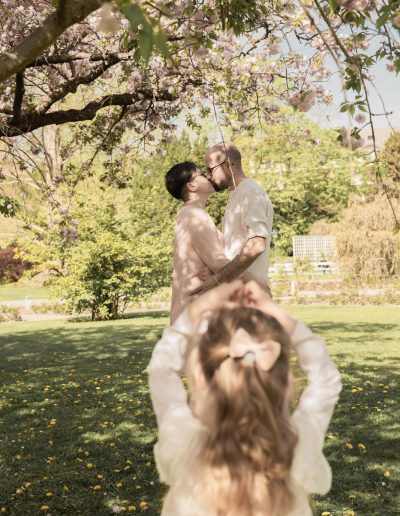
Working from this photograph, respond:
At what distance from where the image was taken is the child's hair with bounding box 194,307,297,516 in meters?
1.62

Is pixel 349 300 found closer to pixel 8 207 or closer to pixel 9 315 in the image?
pixel 9 315

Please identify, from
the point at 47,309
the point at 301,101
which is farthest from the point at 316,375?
the point at 47,309

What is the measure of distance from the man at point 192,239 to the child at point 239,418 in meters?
1.71

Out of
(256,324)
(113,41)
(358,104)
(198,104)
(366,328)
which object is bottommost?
(366,328)

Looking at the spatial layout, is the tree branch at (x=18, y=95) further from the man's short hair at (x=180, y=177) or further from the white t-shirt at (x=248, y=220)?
the white t-shirt at (x=248, y=220)

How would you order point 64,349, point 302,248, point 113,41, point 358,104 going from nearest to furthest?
point 358,104 < point 113,41 < point 64,349 < point 302,248

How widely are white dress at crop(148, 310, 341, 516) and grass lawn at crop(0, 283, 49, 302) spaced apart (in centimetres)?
2537

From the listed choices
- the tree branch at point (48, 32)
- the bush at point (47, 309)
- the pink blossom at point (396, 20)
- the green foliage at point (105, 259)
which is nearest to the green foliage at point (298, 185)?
the bush at point (47, 309)

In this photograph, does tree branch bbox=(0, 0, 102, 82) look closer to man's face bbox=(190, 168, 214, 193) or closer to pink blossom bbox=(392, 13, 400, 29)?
man's face bbox=(190, 168, 214, 193)

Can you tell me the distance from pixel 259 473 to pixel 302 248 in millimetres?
34535

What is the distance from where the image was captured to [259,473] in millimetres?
1658

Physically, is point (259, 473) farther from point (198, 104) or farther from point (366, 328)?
point (366, 328)

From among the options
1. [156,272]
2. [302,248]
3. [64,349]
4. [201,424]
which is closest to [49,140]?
[156,272]

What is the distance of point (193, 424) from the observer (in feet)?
5.80
